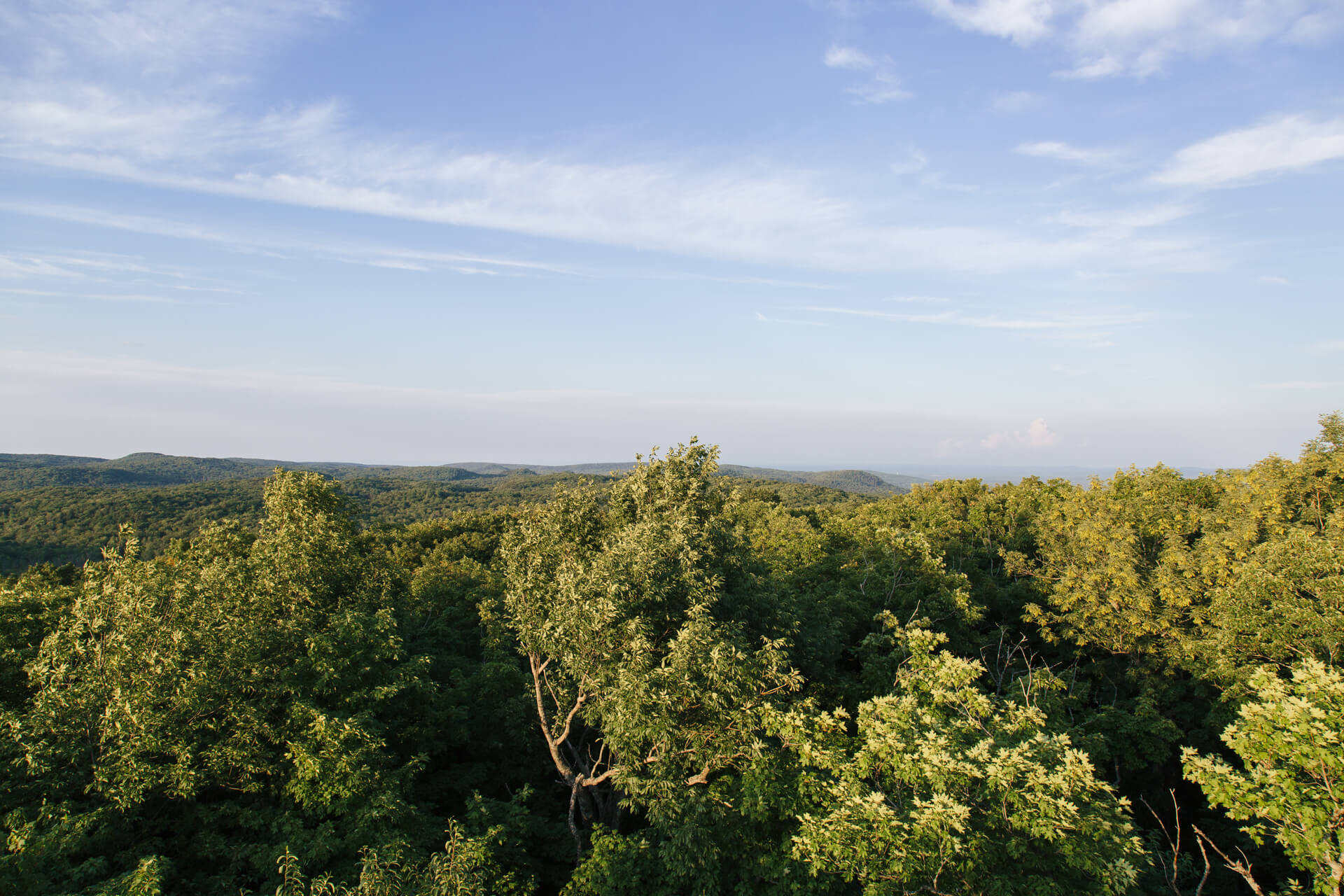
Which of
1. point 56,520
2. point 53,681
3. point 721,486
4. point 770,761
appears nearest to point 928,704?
point 770,761

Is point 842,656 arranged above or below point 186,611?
below

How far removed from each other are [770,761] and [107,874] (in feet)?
52.5

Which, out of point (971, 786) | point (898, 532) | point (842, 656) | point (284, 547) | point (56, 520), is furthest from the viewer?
point (56, 520)

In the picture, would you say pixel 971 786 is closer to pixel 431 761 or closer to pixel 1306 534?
pixel 431 761

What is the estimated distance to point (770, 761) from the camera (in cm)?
1526

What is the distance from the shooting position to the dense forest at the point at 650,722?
11.6m

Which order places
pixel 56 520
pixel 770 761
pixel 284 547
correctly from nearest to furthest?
pixel 770 761 → pixel 284 547 → pixel 56 520

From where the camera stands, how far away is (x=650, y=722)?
14.8m

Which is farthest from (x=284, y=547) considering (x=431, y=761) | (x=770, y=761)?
(x=770, y=761)

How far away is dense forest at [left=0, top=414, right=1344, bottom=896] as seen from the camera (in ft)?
38.1

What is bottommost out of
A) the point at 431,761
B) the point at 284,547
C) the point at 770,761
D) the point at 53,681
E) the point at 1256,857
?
the point at 1256,857

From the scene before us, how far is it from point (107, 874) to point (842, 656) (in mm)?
26846

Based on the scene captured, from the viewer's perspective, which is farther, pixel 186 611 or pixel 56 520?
pixel 56 520

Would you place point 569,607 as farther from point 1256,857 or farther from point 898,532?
point 1256,857
